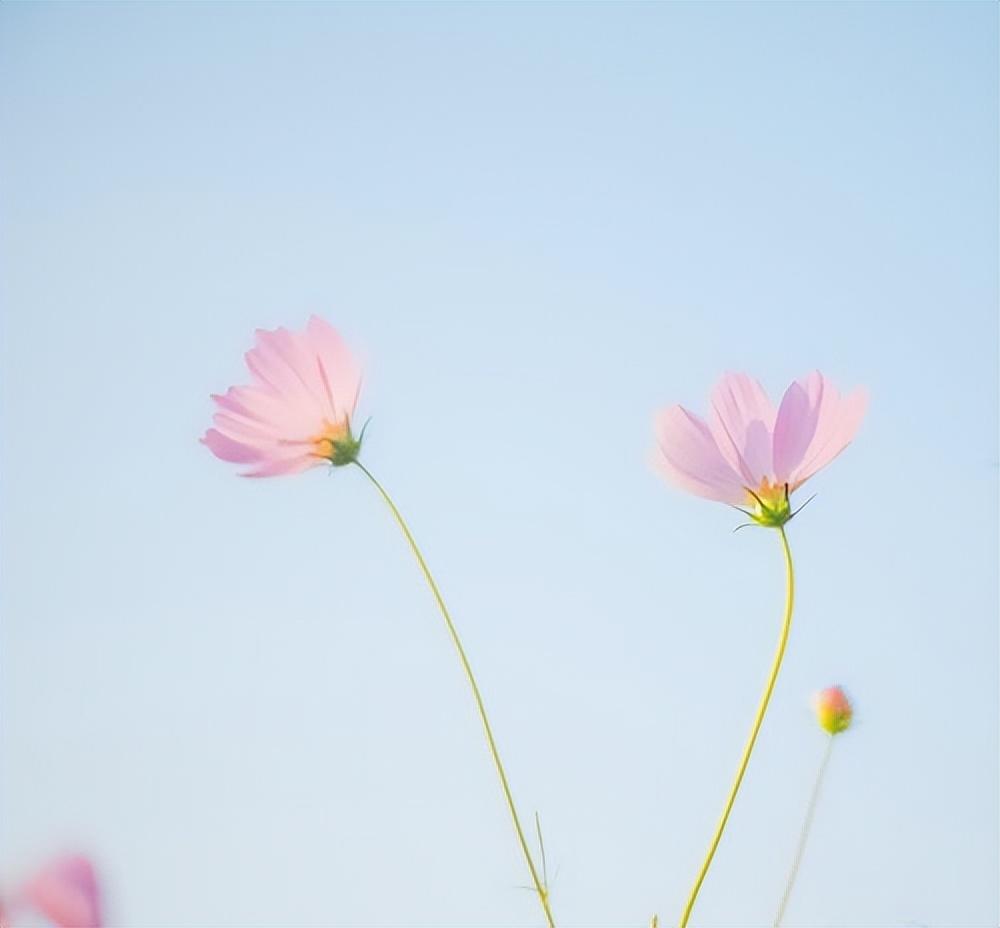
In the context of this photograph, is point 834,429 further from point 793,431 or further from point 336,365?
point 336,365

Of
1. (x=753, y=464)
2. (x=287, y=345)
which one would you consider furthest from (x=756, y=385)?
(x=287, y=345)

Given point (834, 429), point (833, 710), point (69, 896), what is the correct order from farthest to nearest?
point (833, 710) → point (834, 429) → point (69, 896)

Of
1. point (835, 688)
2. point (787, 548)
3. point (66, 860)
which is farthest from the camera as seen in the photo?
point (835, 688)

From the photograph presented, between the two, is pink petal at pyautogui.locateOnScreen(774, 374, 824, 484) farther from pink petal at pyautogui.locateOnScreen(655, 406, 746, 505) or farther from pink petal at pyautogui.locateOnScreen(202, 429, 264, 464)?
pink petal at pyautogui.locateOnScreen(202, 429, 264, 464)

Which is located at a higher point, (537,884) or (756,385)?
(756,385)

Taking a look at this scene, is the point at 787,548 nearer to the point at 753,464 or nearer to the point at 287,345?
the point at 753,464

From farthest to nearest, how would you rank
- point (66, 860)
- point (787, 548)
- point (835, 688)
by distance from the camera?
point (835, 688), point (787, 548), point (66, 860)

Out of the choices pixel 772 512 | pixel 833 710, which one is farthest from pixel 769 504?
pixel 833 710
